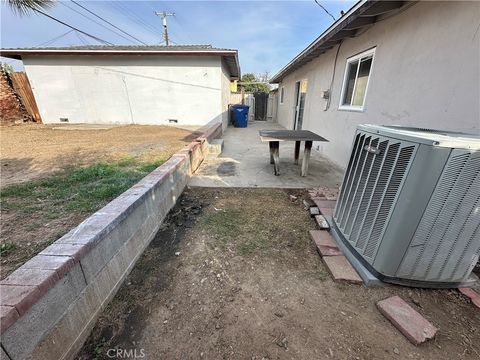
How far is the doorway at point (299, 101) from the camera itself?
26.1ft

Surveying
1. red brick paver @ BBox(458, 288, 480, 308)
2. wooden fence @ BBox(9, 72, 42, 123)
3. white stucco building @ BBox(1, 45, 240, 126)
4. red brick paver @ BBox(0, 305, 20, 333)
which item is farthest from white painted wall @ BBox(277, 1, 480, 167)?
wooden fence @ BBox(9, 72, 42, 123)

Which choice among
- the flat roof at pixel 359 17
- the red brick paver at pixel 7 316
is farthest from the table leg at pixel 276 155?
the red brick paver at pixel 7 316

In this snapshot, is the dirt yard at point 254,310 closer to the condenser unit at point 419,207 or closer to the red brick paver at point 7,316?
the condenser unit at point 419,207

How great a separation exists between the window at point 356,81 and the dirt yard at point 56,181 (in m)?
4.09

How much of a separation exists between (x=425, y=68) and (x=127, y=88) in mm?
10586

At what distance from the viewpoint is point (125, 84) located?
970 centimetres

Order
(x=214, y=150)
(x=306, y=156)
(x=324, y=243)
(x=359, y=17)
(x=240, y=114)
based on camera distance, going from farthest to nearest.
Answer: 1. (x=240, y=114)
2. (x=214, y=150)
3. (x=306, y=156)
4. (x=359, y=17)
5. (x=324, y=243)

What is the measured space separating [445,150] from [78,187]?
3.87 metres

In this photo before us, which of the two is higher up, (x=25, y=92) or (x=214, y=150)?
(x=25, y=92)

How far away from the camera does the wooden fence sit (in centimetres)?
950

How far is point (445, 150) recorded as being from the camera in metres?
1.31

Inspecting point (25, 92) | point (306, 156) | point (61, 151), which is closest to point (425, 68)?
point (306, 156)

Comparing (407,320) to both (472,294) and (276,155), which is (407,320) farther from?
(276,155)

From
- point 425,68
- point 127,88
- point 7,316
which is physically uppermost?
point 425,68
